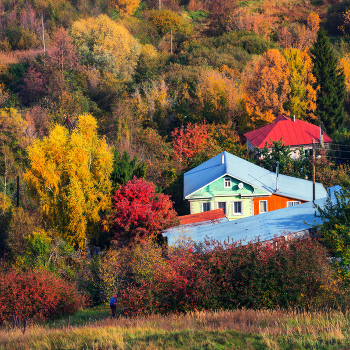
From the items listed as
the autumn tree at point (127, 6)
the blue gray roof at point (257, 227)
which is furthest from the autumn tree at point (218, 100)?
the autumn tree at point (127, 6)

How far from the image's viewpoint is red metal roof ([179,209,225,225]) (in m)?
27.6

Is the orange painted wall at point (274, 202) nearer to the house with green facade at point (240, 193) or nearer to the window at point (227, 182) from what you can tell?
the house with green facade at point (240, 193)

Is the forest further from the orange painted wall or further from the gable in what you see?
the orange painted wall

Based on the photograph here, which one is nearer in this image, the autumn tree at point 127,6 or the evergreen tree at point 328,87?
the evergreen tree at point 328,87

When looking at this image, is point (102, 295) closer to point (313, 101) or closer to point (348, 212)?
point (348, 212)

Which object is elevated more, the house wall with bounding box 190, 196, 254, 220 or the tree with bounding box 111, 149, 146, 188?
the tree with bounding box 111, 149, 146, 188

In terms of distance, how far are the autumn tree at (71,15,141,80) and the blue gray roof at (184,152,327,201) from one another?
87.5 ft

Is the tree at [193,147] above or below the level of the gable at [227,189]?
above

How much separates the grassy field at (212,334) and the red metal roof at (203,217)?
47.8ft

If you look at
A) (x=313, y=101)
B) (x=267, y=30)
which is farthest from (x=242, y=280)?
(x=267, y=30)

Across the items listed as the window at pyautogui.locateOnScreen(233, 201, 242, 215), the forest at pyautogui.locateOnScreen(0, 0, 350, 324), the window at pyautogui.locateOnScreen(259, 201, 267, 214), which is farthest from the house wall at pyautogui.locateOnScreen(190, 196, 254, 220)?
the forest at pyautogui.locateOnScreen(0, 0, 350, 324)

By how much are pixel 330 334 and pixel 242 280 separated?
526cm

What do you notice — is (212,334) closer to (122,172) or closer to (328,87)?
(122,172)

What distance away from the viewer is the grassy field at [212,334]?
10.0m
